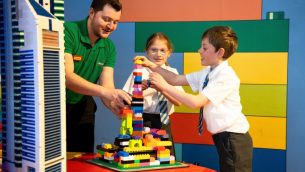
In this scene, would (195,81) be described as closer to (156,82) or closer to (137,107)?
(156,82)

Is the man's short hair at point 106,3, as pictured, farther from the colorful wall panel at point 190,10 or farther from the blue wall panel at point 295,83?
the blue wall panel at point 295,83

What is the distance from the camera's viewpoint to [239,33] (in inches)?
103

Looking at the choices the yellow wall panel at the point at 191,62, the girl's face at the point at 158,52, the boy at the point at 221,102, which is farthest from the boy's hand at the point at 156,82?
the yellow wall panel at the point at 191,62

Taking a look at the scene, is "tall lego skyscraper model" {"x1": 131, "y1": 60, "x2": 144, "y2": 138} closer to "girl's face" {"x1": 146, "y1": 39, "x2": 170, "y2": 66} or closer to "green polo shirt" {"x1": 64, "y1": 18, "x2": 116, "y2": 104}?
"green polo shirt" {"x1": 64, "y1": 18, "x2": 116, "y2": 104}

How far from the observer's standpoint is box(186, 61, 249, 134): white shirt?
160 cm

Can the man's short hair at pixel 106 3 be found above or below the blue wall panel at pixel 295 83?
above

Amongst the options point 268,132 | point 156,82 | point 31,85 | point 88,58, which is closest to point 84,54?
point 88,58

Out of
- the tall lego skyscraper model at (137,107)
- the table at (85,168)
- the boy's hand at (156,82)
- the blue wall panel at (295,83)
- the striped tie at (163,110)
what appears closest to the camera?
the table at (85,168)

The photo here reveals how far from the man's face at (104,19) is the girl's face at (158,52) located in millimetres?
461

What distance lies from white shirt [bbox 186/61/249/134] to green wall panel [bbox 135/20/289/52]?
981mm

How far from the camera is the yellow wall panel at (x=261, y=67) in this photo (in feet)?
8.31

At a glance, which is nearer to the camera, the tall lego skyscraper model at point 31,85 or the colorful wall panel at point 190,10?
the tall lego skyscraper model at point 31,85

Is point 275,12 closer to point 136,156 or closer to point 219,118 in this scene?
point 219,118

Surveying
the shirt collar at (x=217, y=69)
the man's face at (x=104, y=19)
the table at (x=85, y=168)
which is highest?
the man's face at (x=104, y=19)
